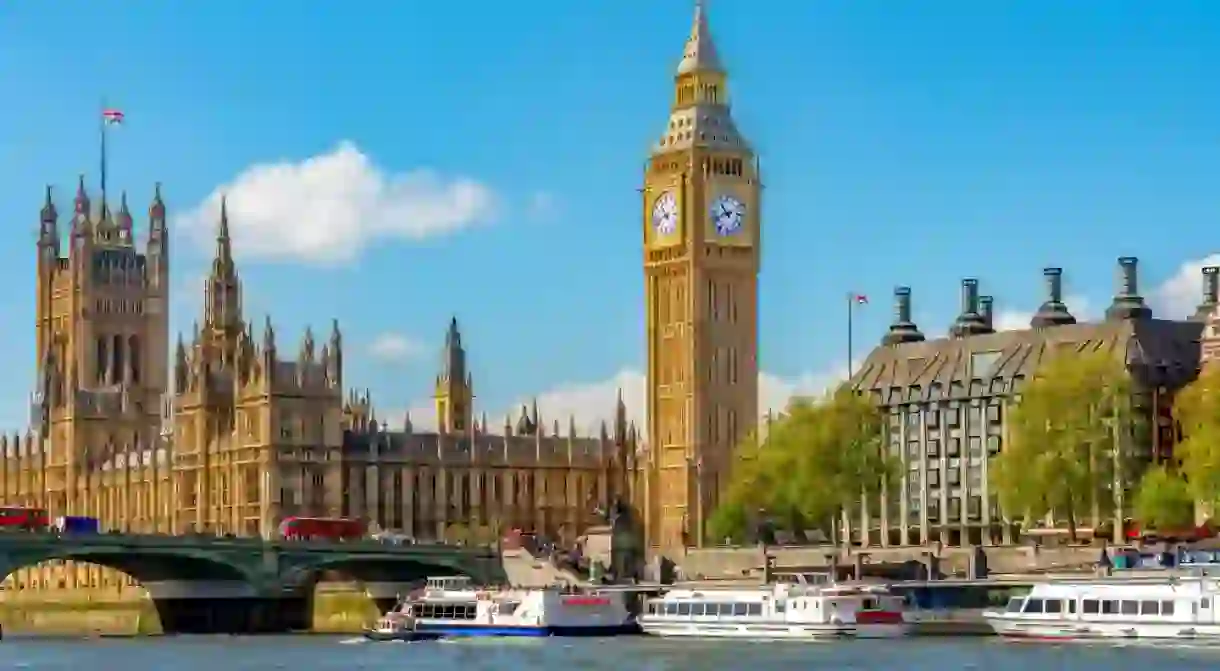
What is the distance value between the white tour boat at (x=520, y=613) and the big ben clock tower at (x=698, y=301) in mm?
39379

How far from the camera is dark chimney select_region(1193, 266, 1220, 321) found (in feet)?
420

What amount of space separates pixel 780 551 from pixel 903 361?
20154mm

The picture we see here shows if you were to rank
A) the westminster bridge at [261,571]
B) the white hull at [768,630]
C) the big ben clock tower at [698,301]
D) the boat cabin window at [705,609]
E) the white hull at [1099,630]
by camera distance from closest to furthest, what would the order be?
1. the white hull at [1099,630]
2. the white hull at [768,630]
3. the boat cabin window at [705,609]
4. the westminster bridge at [261,571]
5. the big ben clock tower at [698,301]

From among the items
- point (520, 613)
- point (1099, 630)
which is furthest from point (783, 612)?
point (1099, 630)

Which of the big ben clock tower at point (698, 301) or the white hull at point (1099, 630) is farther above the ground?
the big ben clock tower at point (698, 301)

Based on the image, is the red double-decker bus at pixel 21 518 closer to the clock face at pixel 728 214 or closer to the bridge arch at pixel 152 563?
the bridge arch at pixel 152 563

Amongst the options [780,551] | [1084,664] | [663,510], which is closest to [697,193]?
[663,510]

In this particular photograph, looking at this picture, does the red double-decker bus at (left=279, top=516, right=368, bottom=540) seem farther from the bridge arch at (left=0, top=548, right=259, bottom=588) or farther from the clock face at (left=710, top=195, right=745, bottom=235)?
the clock face at (left=710, top=195, right=745, bottom=235)

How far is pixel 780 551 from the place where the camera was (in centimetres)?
12388

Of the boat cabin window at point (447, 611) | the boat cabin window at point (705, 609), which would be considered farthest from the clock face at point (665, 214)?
the boat cabin window at point (705, 609)

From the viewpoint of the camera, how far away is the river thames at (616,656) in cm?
8150

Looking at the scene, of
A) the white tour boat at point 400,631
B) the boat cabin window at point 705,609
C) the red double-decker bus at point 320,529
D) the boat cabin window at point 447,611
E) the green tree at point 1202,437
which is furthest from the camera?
the red double-decker bus at point 320,529

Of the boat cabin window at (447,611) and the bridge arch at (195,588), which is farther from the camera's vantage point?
the bridge arch at (195,588)

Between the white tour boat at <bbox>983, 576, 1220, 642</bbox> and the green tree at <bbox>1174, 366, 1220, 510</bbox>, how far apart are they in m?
12.2
